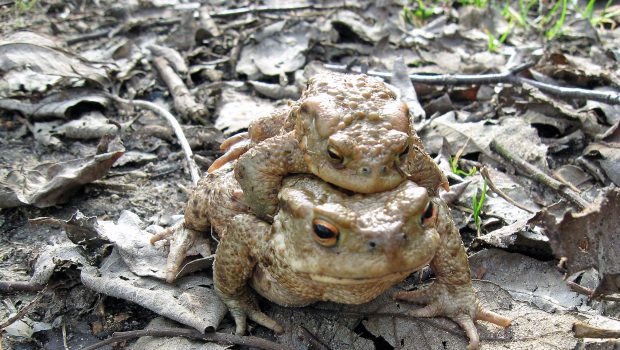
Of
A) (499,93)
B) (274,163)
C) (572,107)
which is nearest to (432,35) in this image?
(499,93)

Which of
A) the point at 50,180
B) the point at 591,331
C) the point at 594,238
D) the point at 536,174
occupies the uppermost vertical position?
the point at 594,238

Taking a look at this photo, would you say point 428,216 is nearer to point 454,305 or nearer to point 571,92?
point 454,305

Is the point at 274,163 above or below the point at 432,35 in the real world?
above

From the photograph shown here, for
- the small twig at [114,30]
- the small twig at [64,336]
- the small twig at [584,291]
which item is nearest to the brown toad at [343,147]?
the small twig at [584,291]

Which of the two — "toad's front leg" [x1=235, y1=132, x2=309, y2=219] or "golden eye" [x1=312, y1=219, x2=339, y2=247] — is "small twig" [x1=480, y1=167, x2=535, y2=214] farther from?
"golden eye" [x1=312, y1=219, x2=339, y2=247]

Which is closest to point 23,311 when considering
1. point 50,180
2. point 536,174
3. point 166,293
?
point 166,293

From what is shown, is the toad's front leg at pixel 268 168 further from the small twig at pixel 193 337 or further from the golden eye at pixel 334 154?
the small twig at pixel 193 337

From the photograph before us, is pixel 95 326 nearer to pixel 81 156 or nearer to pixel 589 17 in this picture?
pixel 81 156
